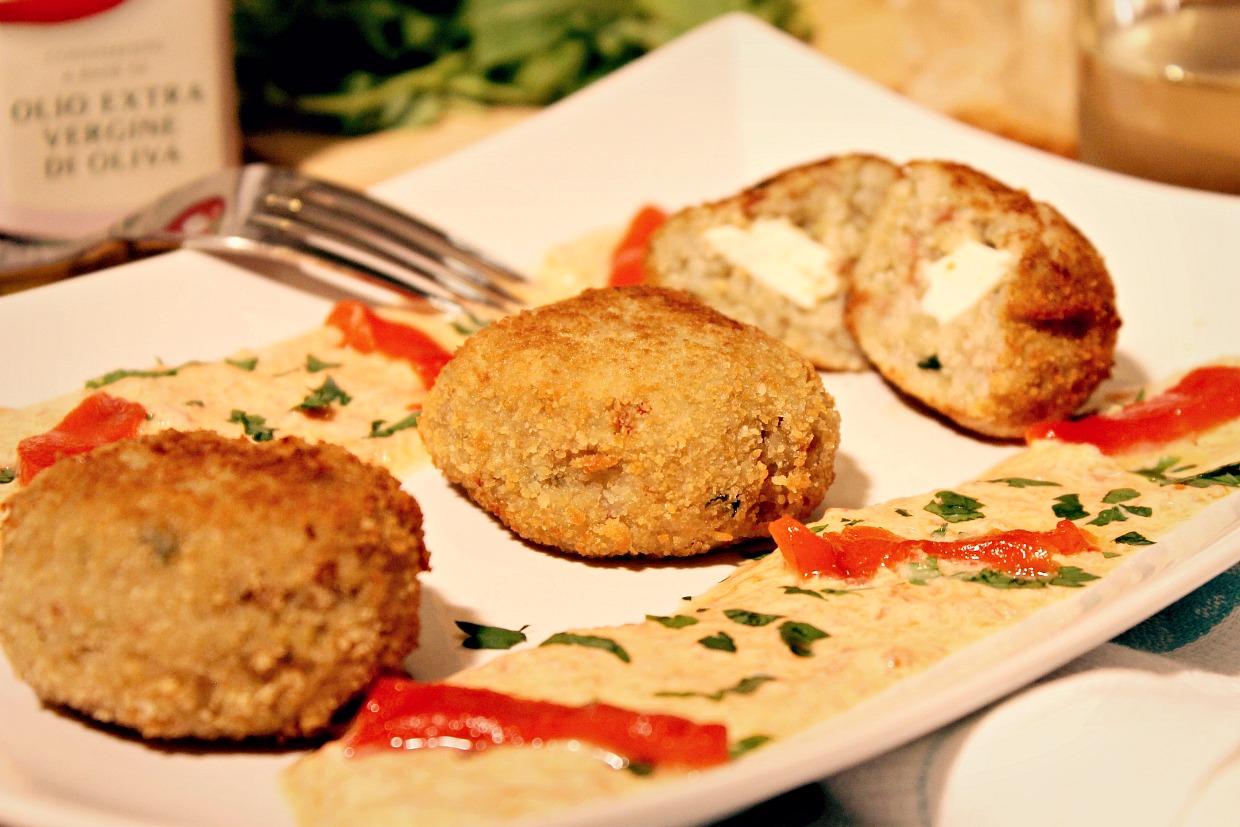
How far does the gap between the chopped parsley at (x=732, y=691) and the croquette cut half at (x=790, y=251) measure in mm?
1973

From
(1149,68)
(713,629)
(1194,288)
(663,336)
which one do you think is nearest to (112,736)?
(713,629)

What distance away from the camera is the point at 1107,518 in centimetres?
355

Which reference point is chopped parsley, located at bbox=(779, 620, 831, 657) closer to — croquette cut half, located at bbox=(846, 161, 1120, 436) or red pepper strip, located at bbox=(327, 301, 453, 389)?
croquette cut half, located at bbox=(846, 161, 1120, 436)

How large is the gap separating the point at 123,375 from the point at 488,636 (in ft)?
5.31

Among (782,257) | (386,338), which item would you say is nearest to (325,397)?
(386,338)

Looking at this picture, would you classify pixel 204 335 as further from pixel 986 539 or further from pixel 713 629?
pixel 986 539

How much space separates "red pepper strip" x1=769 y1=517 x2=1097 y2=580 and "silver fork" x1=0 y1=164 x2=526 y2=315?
6.08ft

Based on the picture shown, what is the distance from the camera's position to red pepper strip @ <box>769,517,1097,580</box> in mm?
3322

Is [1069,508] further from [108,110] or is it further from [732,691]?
[108,110]

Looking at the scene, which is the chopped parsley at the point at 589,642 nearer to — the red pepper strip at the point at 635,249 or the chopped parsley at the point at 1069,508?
the chopped parsley at the point at 1069,508

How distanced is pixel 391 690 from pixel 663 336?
1.37m

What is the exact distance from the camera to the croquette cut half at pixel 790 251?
15.4ft

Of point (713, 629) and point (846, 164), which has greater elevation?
point (846, 164)

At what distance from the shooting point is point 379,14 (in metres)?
7.14
